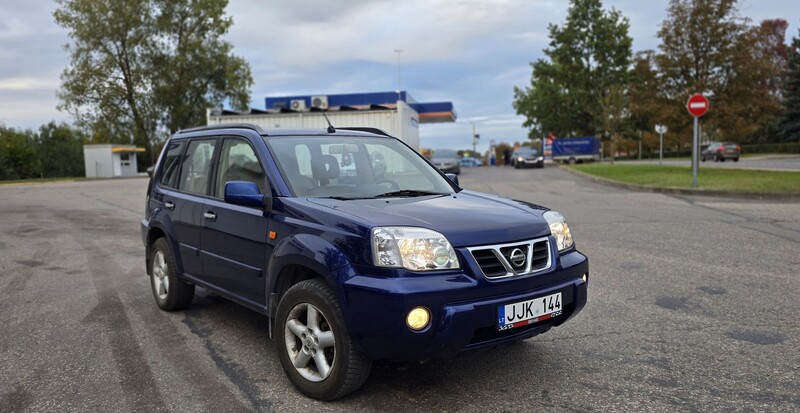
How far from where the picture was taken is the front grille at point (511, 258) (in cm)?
323

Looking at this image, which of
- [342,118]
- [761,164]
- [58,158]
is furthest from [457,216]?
[58,158]

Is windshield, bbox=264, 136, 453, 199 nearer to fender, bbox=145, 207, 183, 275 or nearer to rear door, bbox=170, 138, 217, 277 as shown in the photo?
rear door, bbox=170, 138, 217, 277

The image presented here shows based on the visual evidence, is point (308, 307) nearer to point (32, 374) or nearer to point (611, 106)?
point (32, 374)

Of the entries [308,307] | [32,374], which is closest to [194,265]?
[32,374]

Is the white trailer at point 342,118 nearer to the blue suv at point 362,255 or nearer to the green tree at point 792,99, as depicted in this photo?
the blue suv at point 362,255

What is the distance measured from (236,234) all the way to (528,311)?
2.08 m

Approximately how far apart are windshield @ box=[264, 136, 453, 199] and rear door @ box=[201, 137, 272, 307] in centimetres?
24

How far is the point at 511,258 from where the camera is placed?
10.9 feet

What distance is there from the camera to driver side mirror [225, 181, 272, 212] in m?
3.83

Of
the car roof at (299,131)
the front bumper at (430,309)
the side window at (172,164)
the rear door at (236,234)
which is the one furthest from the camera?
the side window at (172,164)

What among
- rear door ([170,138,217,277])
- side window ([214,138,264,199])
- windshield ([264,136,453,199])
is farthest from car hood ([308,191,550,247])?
rear door ([170,138,217,277])

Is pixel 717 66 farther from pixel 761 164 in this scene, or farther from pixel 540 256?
pixel 540 256

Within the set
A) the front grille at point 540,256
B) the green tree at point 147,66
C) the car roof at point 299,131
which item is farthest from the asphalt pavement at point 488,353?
the green tree at point 147,66

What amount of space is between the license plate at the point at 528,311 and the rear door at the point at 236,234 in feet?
4.98
